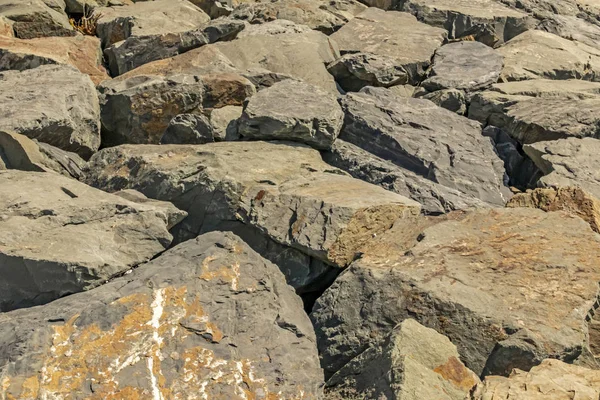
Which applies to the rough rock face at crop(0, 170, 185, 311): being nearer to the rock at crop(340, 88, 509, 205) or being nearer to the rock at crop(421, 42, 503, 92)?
the rock at crop(340, 88, 509, 205)

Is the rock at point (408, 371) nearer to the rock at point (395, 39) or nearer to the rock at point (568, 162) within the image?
the rock at point (568, 162)

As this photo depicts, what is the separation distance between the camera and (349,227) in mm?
4590

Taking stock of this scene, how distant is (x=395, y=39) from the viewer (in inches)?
343

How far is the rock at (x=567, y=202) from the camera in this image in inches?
193

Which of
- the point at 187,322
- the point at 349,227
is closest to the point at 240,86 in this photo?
the point at 349,227

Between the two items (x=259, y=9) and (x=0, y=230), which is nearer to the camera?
(x=0, y=230)

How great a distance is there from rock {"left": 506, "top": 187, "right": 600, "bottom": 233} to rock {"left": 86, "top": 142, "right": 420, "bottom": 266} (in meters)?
0.80

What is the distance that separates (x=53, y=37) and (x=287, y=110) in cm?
351

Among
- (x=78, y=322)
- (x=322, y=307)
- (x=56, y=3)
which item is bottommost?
(x=56, y=3)

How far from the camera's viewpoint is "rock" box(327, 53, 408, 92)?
24.7 ft

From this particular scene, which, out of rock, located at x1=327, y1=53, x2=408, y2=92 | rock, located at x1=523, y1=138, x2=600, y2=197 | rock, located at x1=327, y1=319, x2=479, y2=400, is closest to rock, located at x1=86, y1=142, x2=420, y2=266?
rock, located at x1=327, y1=319, x2=479, y2=400

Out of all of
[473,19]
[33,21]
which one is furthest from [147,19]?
[473,19]

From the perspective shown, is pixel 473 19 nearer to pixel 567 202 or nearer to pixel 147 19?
pixel 147 19

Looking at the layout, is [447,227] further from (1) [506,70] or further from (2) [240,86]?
(1) [506,70]
